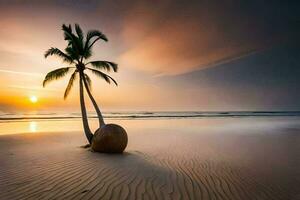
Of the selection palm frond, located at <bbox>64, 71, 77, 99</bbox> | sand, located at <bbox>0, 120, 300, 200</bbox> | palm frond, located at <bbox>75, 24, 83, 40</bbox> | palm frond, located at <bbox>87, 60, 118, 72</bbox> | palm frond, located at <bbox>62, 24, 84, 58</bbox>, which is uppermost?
palm frond, located at <bbox>75, 24, 83, 40</bbox>

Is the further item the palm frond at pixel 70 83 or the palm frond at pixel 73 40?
the palm frond at pixel 70 83

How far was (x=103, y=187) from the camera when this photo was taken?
16.3 ft

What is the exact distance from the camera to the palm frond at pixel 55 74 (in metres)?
13.4

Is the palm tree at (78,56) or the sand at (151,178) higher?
the palm tree at (78,56)

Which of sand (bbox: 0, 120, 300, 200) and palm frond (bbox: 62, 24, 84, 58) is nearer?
sand (bbox: 0, 120, 300, 200)

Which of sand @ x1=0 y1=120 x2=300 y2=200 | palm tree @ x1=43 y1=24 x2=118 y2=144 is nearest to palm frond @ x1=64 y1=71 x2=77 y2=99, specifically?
palm tree @ x1=43 y1=24 x2=118 y2=144

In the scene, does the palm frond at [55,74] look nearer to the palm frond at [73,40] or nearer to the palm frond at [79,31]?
the palm frond at [73,40]

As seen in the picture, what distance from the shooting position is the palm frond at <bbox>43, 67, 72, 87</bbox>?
13391 millimetres

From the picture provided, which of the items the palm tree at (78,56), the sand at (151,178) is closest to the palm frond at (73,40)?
the palm tree at (78,56)

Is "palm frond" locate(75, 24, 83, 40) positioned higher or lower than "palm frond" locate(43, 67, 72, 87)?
higher

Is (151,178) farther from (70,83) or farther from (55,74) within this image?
(55,74)

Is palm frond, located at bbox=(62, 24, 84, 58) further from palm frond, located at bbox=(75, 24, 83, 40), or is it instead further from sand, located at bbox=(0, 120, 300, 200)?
sand, located at bbox=(0, 120, 300, 200)

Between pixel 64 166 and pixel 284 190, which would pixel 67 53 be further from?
pixel 284 190

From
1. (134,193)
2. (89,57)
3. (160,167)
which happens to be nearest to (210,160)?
(160,167)
